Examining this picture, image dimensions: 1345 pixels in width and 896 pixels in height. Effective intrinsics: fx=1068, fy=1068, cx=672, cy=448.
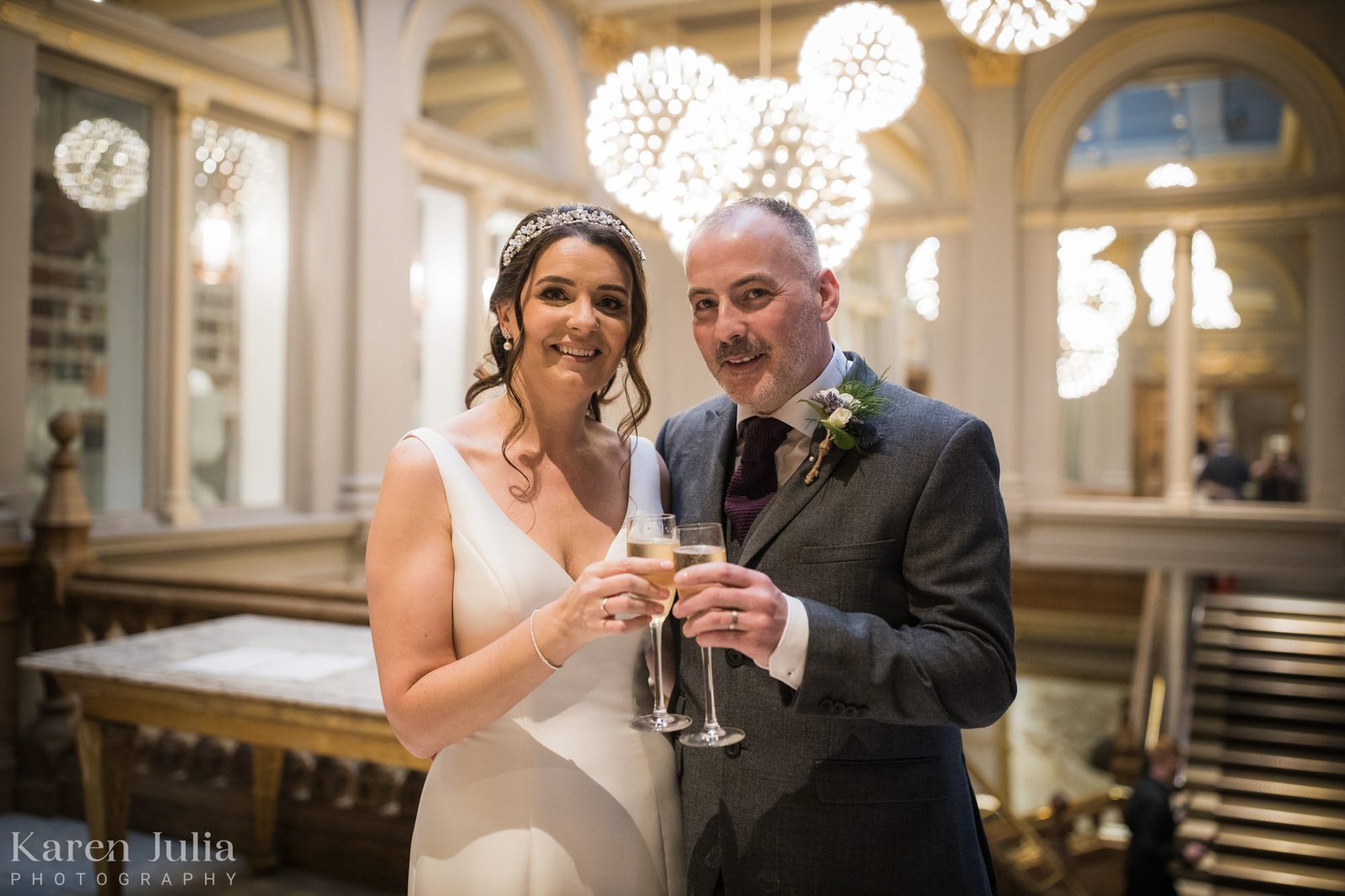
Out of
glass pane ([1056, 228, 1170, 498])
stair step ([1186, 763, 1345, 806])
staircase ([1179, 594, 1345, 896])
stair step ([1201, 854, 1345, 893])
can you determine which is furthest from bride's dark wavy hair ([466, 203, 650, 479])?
glass pane ([1056, 228, 1170, 498])

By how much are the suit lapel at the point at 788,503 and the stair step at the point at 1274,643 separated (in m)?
10.7

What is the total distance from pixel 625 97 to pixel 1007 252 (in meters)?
6.67

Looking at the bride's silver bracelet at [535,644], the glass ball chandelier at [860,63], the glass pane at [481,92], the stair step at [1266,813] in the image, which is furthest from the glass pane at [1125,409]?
the bride's silver bracelet at [535,644]

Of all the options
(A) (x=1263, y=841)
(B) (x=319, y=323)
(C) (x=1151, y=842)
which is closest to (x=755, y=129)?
(B) (x=319, y=323)

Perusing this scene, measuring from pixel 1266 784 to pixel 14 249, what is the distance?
35.4 feet

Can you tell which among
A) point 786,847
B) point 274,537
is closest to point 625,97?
point 274,537

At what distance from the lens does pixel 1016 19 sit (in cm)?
432

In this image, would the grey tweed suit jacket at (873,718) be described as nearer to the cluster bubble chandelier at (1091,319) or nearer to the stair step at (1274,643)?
the stair step at (1274,643)

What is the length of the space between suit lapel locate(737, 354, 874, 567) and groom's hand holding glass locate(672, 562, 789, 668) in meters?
0.30

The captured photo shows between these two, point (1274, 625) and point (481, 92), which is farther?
point (481, 92)

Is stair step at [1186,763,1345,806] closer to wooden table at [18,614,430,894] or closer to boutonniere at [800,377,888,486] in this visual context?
wooden table at [18,614,430,894]

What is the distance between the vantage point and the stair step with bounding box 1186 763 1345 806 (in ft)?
31.7

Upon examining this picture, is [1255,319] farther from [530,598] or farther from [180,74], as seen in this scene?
[530,598]

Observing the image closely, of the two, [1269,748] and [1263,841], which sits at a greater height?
[1269,748]
